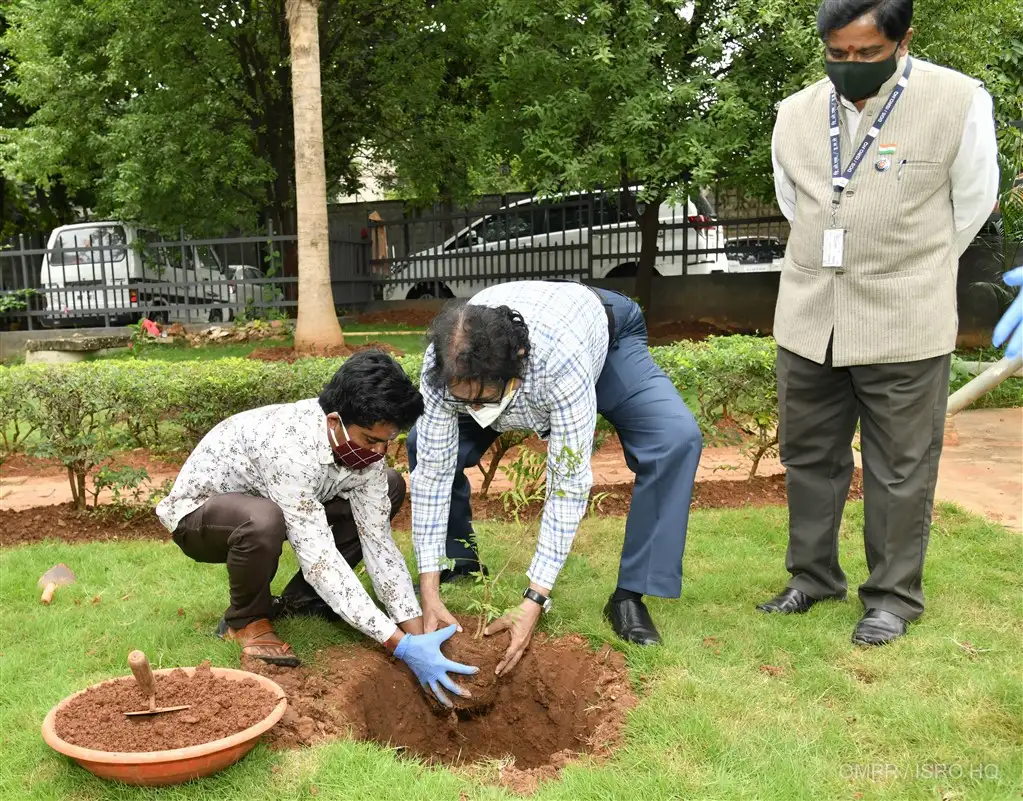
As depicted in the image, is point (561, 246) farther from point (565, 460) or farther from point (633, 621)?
point (565, 460)

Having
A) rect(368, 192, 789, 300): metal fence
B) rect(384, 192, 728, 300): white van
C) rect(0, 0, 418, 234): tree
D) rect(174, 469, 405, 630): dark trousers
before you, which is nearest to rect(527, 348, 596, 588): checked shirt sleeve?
rect(174, 469, 405, 630): dark trousers

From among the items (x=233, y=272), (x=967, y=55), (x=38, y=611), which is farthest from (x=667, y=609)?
(x=233, y=272)

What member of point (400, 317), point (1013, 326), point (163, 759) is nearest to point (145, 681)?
point (163, 759)

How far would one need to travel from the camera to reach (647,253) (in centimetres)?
1257

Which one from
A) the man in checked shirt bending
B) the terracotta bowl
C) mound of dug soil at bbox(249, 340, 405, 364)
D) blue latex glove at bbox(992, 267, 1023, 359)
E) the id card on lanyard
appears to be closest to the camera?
blue latex glove at bbox(992, 267, 1023, 359)

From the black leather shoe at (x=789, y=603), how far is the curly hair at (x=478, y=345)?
1.60m

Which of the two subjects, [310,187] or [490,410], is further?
[310,187]

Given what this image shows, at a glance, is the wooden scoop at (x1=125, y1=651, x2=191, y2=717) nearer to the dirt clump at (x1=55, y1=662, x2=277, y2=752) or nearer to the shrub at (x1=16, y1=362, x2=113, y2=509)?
the dirt clump at (x1=55, y1=662, x2=277, y2=752)

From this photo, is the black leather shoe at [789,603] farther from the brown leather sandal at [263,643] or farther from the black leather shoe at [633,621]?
the brown leather sandal at [263,643]

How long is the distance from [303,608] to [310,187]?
690 cm

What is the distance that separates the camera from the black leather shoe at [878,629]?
10.7 feet

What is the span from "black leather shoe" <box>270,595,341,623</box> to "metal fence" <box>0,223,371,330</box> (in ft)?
34.2

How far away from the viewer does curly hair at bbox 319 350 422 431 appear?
2.78m

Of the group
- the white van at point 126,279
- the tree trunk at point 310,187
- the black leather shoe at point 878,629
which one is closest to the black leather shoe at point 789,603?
the black leather shoe at point 878,629
